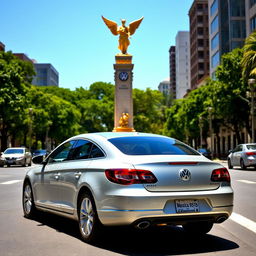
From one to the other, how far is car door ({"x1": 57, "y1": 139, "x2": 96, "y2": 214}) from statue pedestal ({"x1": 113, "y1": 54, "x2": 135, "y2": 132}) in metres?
46.5

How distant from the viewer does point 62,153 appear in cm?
787

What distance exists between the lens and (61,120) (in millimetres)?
76500

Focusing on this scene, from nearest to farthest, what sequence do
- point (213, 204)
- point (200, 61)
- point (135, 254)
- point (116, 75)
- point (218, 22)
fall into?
point (135, 254)
point (213, 204)
point (116, 75)
point (218, 22)
point (200, 61)

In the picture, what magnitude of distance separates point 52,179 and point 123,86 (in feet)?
156

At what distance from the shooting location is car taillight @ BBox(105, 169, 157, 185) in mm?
5918

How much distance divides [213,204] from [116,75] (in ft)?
162

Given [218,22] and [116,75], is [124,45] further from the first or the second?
[218,22]

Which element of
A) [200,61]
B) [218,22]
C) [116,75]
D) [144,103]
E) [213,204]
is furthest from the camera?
[200,61]

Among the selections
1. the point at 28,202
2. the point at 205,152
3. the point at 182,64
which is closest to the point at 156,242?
the point at 28,202

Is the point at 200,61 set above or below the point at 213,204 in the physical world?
above

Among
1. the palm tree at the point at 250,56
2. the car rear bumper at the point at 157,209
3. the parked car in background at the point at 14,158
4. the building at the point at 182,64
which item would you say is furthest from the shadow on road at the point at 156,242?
the building at the point at 182,64

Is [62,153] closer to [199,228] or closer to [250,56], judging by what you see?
[199,228]

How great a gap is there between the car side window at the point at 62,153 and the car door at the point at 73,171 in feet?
0.64

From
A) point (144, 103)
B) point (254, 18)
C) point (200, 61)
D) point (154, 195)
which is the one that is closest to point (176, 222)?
point (154, 195)
